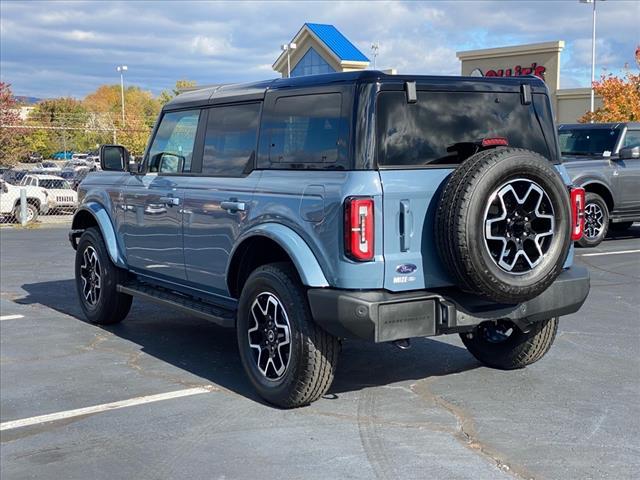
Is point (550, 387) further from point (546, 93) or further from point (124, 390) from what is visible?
point (124, 390)

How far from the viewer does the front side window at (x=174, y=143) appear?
22.0ft

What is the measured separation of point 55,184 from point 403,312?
70.5 ft

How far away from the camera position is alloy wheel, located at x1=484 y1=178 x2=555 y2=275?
4812 mm

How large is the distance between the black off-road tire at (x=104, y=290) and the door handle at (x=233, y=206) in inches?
91.5

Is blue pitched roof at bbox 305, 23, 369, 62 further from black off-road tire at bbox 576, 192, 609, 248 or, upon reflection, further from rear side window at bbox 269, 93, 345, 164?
rear side window at bbox 269, 93, 345, 164

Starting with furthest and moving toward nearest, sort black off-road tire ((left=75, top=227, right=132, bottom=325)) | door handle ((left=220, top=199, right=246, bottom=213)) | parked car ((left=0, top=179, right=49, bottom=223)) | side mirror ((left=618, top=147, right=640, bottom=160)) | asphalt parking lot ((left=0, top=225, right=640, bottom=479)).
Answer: parked car ((left=0, top=179, right=49, bottom=223)) → side mirror ((left=618, top=147, right=640, bottom=160)) → black off-road tire ((left=75, top=227, right=132, bottom=325)) → door handle ((left=220, top=199, right=246, bottom=213)) → asphalt parking lot ((left=0, top=225, right=640, bottom=479))

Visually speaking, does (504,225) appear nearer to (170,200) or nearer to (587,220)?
(170,200)

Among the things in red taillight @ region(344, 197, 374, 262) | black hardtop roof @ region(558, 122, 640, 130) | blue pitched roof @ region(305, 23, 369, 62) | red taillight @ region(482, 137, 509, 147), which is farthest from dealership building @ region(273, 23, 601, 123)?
red taillight @ region(344, 197, 374, 262)

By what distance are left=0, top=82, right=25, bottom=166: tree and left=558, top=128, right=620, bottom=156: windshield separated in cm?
1911

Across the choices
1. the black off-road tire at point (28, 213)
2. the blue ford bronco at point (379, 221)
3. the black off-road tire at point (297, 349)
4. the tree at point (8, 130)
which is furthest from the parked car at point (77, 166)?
the black off-road tire at point (297, 349)

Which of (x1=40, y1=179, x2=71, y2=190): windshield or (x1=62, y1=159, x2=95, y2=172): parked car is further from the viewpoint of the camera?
(x1=62, y1=159, x2=95, y2=172): parked car

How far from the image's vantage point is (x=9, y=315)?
8.68m

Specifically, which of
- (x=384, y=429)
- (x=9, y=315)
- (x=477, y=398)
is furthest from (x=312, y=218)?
(x=9, y=315)

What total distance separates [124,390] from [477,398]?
2.54m
